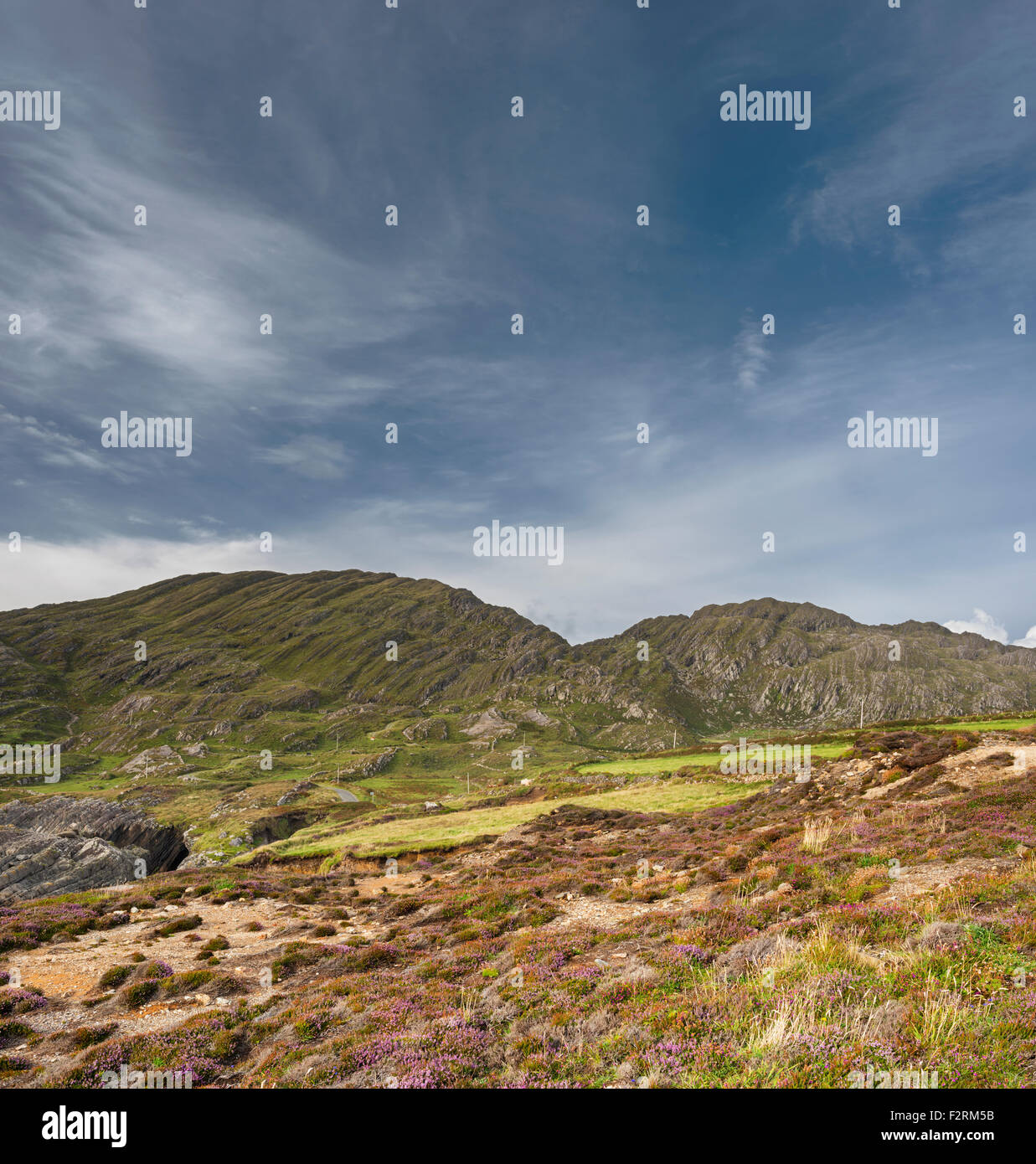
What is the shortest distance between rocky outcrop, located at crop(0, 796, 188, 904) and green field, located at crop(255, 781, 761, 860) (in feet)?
53.7

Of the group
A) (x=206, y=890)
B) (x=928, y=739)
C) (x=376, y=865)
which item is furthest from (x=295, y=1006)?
(x=928, y=739)

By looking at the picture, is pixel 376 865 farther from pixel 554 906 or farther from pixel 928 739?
pixel 928 739

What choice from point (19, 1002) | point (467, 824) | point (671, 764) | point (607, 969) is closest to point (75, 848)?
point (467, 824)

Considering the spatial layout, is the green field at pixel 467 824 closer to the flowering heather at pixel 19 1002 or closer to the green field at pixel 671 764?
the green field at pixel 671 764

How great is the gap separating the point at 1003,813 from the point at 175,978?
1379 inches

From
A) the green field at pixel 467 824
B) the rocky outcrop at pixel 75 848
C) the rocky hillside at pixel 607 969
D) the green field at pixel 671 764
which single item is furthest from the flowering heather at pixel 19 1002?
the green field at pixel 671 764

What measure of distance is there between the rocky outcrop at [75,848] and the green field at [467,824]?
53.7ft

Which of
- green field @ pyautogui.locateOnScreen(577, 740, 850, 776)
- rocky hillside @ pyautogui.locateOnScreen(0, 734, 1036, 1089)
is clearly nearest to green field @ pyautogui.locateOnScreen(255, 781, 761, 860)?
green field @ pyautogui.locateOnScreen(577, 740, 850, 776)

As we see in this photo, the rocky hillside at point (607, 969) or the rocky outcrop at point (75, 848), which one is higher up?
the rocky hillside at point (607, 969)

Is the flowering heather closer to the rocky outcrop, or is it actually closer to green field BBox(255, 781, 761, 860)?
green field BBox(255, 781, 761, 860)

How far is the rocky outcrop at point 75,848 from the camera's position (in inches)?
1980

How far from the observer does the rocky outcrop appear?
165 ft
